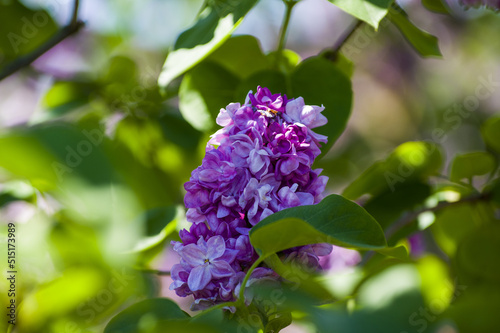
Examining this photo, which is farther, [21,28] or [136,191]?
[21,28]

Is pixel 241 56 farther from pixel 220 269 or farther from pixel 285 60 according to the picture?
pixel 220 269

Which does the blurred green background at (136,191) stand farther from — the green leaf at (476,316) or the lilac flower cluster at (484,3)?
the lilac flower cluster at (484,3)

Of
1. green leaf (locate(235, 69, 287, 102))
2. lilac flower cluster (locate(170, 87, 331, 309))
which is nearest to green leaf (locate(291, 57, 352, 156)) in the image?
green leaf (locate(235, 69, 287, 102))

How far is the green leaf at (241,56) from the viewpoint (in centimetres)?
59

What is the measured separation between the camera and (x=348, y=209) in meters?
0.29

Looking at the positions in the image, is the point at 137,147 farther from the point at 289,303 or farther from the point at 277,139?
the point at 289,303

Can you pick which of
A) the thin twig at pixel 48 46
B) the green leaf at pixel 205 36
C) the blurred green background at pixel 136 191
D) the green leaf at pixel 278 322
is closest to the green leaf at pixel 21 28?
the blurred green background at pixel 136 191

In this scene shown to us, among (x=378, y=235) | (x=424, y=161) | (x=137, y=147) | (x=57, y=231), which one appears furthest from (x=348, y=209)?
(x=137, y=147)

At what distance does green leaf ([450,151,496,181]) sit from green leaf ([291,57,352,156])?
186mm

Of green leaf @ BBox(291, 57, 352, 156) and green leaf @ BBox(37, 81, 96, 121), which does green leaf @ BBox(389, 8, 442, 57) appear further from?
green leaf @ BBox(37, 81, 96, 121)

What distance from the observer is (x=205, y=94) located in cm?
53

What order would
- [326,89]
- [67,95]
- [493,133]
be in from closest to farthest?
[326,89]
[493,133]
[67,95]

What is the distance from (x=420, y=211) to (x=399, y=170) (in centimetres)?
6

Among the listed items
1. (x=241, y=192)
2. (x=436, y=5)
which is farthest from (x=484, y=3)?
(x=241, y=192)
